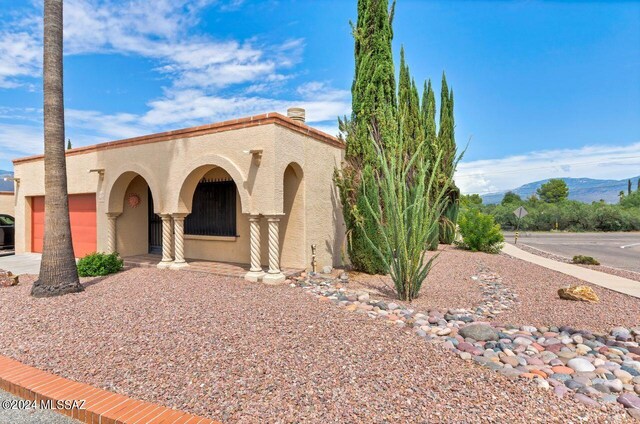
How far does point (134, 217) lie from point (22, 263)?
391 cm

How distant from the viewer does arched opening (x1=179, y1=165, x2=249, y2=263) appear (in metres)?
9.97

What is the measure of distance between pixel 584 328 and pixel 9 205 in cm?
2252

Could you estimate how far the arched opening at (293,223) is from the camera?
893 cm

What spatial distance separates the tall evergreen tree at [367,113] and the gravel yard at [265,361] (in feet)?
11.1

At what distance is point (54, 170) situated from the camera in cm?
652

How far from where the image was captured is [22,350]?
13.3 feet

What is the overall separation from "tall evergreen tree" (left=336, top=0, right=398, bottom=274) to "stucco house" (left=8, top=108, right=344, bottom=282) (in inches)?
38.3

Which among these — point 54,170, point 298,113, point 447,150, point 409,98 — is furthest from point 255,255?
point 447,150

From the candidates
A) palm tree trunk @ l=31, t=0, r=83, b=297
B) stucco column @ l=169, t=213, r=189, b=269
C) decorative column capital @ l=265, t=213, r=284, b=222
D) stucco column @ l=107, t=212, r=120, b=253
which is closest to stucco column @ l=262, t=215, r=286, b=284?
decorative column capital @ l=265, t=213, r=284, b=222

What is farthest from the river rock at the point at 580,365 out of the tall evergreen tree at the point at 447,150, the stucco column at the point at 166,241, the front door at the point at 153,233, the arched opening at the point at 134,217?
the tall evergreen tree at the point at 447,150

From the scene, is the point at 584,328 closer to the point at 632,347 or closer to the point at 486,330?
the point at 632,347

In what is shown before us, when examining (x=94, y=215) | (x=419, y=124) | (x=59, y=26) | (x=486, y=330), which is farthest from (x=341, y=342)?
(x=419, y=124)

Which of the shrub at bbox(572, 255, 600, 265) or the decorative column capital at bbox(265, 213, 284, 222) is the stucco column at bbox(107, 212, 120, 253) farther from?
the shrub at bbox(572, 255, 600, 265)

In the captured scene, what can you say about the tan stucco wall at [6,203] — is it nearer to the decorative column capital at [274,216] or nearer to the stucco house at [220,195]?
the stucco house at [220,195]
